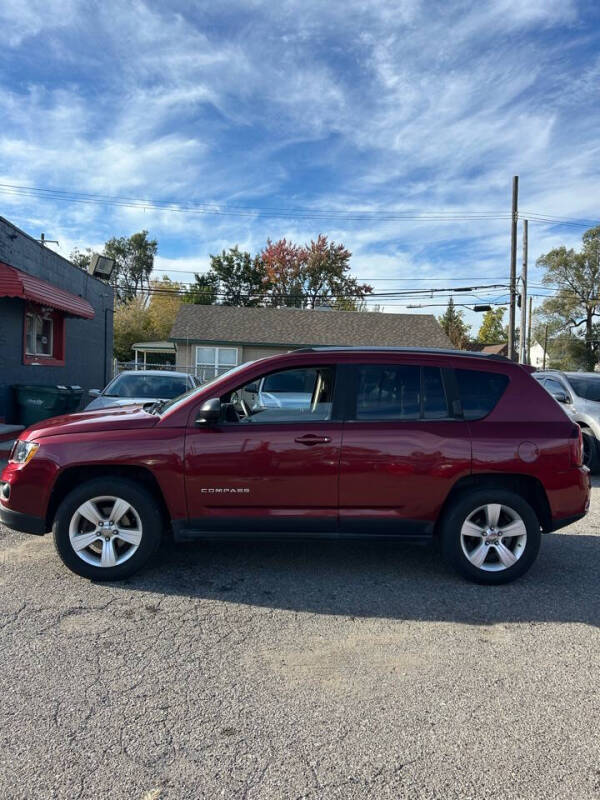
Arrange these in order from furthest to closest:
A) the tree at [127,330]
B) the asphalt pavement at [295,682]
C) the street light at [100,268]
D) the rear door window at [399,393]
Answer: the tree at [127,330] < the street light at [100,268] < the rear door window at [399,393] < the asphalt pavement at [295,682]

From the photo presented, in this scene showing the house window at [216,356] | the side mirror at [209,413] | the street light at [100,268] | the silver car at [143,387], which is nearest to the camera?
the side mirror at [209,413]

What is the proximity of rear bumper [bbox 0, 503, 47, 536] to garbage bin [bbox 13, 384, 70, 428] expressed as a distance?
7441 millimetres

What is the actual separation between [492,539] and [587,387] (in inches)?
259

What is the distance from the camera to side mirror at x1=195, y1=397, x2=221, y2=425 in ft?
13.3

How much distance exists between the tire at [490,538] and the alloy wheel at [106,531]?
236 cm

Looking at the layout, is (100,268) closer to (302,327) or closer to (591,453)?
(302,327)

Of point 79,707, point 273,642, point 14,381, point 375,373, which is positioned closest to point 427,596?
point 273,642

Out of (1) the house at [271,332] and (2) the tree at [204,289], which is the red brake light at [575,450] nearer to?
(1) the house at [271,332]

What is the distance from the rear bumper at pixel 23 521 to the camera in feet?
13.5

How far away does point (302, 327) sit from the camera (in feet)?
100

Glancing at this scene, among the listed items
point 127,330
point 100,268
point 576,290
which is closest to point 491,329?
point 576,290

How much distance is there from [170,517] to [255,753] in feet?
6.74

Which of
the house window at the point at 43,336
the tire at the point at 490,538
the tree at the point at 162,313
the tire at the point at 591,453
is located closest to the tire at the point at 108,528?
the tire at the point at 490,538

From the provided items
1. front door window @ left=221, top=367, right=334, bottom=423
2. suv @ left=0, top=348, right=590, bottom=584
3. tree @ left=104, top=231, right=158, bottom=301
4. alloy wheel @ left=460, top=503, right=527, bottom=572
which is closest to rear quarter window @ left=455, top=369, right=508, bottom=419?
suv @ left=0, top=348, right=590, bottom=584
